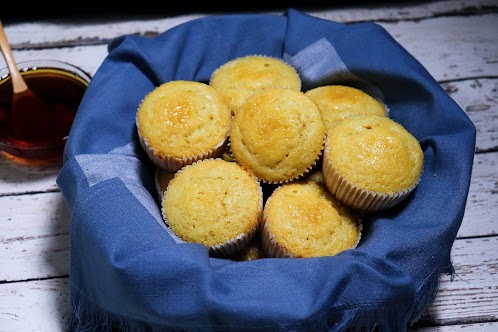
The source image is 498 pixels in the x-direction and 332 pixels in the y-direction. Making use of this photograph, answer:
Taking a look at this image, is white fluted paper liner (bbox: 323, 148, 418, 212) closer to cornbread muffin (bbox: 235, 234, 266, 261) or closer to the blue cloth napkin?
the blue cloth napkin

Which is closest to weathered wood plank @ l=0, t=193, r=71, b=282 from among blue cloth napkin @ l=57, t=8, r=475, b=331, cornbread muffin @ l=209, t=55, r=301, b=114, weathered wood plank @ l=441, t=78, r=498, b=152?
blue cloth napkin @ l=57, t=8, r=475, b=331

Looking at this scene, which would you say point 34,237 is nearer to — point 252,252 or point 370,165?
point 252,252

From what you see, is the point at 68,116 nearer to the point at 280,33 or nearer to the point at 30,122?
the point at 30,122

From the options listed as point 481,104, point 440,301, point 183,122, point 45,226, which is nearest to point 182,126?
point 183,122

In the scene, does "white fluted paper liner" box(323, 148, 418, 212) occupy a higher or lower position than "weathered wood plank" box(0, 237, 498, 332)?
higher

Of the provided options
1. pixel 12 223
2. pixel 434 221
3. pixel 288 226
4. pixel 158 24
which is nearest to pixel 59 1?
pixel 158 24
